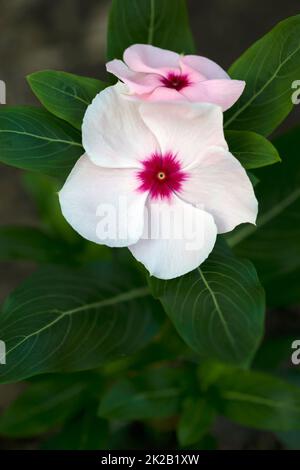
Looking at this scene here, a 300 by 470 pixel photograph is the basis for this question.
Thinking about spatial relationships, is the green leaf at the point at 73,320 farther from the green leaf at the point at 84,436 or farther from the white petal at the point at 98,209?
the green leaf at the point at 84,436

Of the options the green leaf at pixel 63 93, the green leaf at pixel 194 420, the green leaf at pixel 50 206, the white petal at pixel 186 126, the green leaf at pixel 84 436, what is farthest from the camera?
the green leaf at pixel 50 206

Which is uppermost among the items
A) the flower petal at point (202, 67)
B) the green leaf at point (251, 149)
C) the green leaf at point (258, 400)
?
the flower petal at point (202, 67)

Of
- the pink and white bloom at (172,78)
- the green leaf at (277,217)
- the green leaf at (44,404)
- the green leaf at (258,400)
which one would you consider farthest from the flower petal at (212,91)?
the green leaf at (44,404)

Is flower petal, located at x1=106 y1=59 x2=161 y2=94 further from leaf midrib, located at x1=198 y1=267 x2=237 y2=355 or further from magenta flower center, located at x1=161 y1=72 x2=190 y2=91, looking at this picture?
leaf midrib, located at x1=198 y1=267 x2=237 y2=355

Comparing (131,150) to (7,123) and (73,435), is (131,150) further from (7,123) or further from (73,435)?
(73,435)

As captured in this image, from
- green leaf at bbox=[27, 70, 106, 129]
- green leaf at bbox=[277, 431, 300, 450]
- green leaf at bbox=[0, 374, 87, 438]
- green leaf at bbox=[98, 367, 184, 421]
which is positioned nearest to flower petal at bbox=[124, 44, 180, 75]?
green leaf at bbox=[27, 70, 106, 129]
